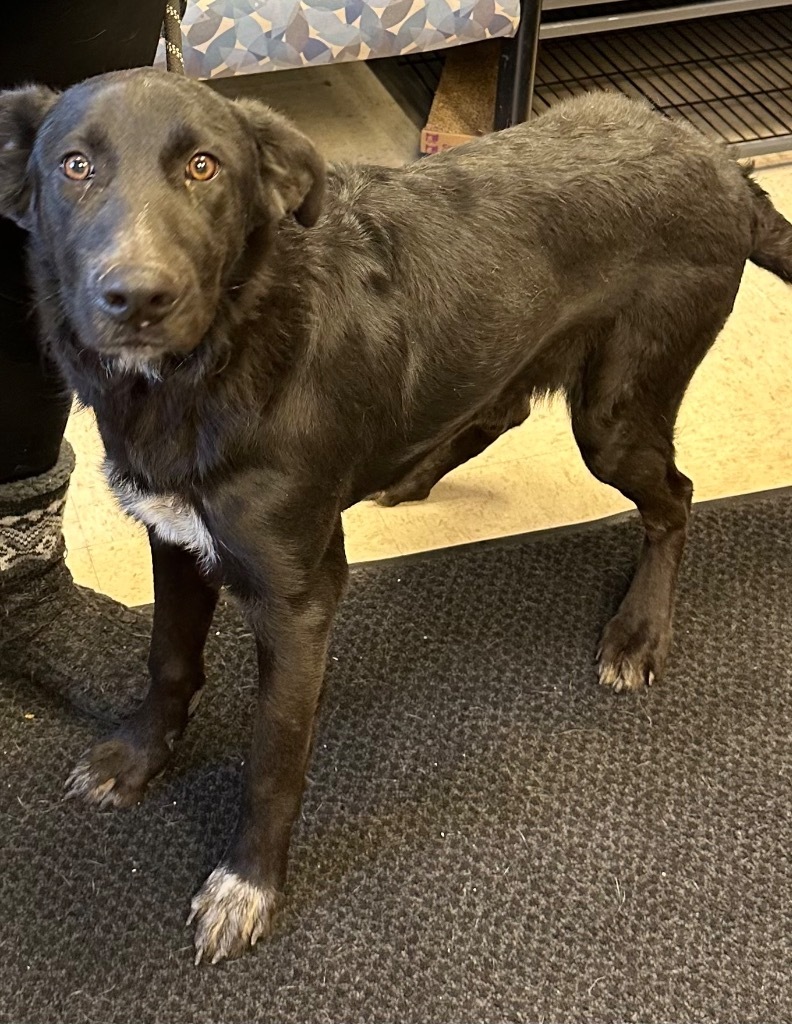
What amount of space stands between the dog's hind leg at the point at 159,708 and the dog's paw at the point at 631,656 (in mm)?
688

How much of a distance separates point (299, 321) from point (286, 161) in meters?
0.18

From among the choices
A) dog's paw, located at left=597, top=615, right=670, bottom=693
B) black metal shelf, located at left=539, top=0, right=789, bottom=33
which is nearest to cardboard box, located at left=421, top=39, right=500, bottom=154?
black metal shelf, located at left=539, top=0, right=789, bottom=33

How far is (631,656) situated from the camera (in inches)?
76.6

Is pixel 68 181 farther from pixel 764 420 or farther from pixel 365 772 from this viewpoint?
pixel 764 420

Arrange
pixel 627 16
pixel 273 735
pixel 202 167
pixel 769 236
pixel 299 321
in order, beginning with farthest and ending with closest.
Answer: pixel 627 16, pixel 769 236, pixel 273 735, pixel 299 321, pixel 202 167

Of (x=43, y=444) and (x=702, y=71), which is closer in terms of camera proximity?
(x=43, y=444)

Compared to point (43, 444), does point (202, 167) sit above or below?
above

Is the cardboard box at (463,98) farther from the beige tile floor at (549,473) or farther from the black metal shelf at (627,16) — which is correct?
the beige tile floor at (549,473)

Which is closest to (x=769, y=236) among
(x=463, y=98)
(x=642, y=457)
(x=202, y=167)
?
(x=642, y=457)

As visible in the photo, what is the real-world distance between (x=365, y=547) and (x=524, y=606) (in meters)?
0.35

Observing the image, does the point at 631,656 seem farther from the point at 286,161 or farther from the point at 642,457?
the point at 286,161

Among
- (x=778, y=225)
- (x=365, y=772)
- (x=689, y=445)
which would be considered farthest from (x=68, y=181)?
(x=689, y=445)

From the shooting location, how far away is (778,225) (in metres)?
1.84

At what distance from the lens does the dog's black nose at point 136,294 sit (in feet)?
3.60
